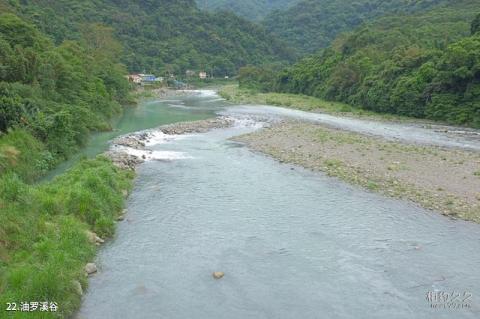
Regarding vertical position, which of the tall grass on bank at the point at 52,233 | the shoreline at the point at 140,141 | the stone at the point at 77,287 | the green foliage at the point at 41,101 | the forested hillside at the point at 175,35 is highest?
the forested hillside at the point at 175,35

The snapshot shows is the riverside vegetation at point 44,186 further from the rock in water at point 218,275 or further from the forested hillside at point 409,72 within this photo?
the forested hillside at point 409,72

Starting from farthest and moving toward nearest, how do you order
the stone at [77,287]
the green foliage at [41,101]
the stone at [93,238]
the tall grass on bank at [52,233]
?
1. the green foliage at [41,101]
2. the stone at [93,238]
3. the stone at [77,287]
4. the tall grass on bank at [52,233]

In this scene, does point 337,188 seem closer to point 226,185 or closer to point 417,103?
point 226,185

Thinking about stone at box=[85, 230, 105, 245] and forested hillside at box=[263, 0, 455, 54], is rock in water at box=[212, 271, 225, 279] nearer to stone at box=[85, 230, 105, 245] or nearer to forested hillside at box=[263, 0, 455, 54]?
stone at box=[85, 230, 105, 245]

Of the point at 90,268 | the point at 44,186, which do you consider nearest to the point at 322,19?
the point at 44,186

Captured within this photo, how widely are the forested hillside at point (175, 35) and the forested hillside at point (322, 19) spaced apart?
19546 mm

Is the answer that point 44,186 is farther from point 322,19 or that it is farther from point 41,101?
point 322,19

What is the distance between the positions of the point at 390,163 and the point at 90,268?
18.3m

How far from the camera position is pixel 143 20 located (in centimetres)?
14012

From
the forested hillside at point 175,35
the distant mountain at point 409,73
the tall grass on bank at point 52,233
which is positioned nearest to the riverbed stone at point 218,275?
the tall grass on bank at point 52,233

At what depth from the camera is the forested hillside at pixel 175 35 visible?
12025 centimetres

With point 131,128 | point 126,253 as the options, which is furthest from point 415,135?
point 126,253

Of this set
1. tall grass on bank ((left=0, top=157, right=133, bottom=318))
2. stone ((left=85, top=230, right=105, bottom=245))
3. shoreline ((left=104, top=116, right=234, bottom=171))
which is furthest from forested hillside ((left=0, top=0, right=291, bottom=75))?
stone ((left=85, top=230, right=105, bottom=245))

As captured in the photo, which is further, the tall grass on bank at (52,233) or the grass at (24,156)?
the grass at (24,156)
